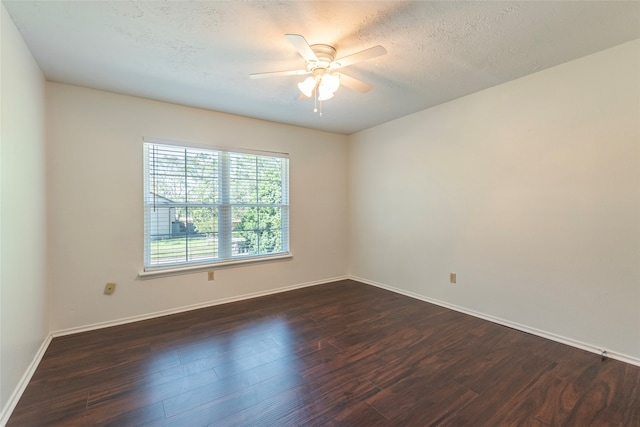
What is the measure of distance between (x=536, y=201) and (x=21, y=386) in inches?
165

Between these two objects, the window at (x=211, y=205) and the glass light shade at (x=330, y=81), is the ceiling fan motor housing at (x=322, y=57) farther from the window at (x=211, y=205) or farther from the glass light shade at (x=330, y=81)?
the window at (x=211, y=205)

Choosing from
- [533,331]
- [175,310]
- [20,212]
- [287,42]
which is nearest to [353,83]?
[287,42]

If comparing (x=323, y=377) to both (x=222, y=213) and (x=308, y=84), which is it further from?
(x=222, y=213)

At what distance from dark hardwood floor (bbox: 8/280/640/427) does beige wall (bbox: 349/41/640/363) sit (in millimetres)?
389

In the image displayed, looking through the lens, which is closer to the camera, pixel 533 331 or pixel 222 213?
pixel 533 331

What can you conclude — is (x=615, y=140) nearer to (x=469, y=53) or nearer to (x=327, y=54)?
(x=469, y=53)

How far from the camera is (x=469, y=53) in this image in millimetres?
2254

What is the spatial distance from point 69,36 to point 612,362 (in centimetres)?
462

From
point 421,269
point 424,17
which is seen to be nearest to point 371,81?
point 424,17

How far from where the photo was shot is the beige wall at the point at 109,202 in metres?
2.69

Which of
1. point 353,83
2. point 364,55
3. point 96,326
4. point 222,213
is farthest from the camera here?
point 222,213

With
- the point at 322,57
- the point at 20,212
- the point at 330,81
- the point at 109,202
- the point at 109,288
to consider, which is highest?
the point at 322,57

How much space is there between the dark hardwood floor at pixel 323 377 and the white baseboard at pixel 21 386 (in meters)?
0.04

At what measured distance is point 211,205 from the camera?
348cm
